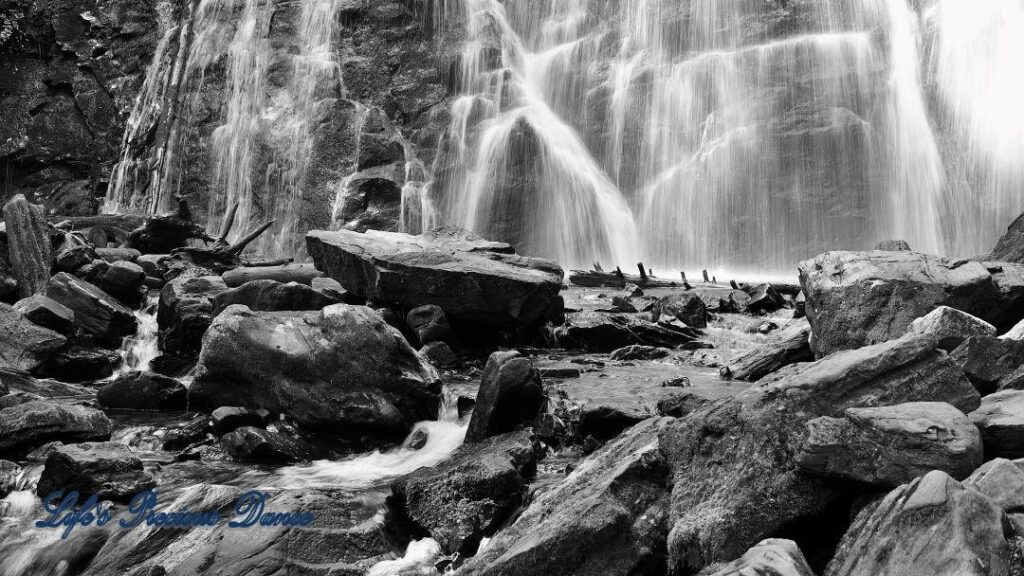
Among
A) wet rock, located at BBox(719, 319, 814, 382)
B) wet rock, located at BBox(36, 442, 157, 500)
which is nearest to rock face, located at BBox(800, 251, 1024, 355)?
wet rock, located at BBox(719, 319, 814, 382)

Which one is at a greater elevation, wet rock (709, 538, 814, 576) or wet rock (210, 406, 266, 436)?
wet rock (709, 538, 814, 576)

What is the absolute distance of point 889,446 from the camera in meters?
3.48

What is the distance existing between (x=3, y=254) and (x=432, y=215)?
12828 mm

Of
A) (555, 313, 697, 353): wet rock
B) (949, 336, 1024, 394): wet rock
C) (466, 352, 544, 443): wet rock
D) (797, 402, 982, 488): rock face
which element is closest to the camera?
(797, 402, 982, 488): rock face

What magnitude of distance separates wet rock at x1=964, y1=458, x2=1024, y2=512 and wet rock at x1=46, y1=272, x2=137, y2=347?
11.5 meters

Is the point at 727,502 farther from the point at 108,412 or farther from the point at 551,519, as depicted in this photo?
the point at 108,412

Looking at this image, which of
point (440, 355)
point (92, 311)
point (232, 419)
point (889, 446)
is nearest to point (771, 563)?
point (889, 446)

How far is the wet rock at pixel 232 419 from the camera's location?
283 inches

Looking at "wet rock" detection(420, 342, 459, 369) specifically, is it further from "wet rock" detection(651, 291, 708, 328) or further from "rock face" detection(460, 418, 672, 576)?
"rock face" detection(460, 418, 672, 576)

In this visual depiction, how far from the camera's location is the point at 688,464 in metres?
4.22

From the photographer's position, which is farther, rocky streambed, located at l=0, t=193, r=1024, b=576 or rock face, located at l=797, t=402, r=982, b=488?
rocky streambed, located at l=0, t=193, r=1024, b=576

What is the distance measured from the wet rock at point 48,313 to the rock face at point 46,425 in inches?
153

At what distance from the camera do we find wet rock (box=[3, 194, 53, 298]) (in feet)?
40.9

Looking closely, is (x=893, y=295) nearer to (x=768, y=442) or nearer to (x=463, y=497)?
(x=768, y=442)
